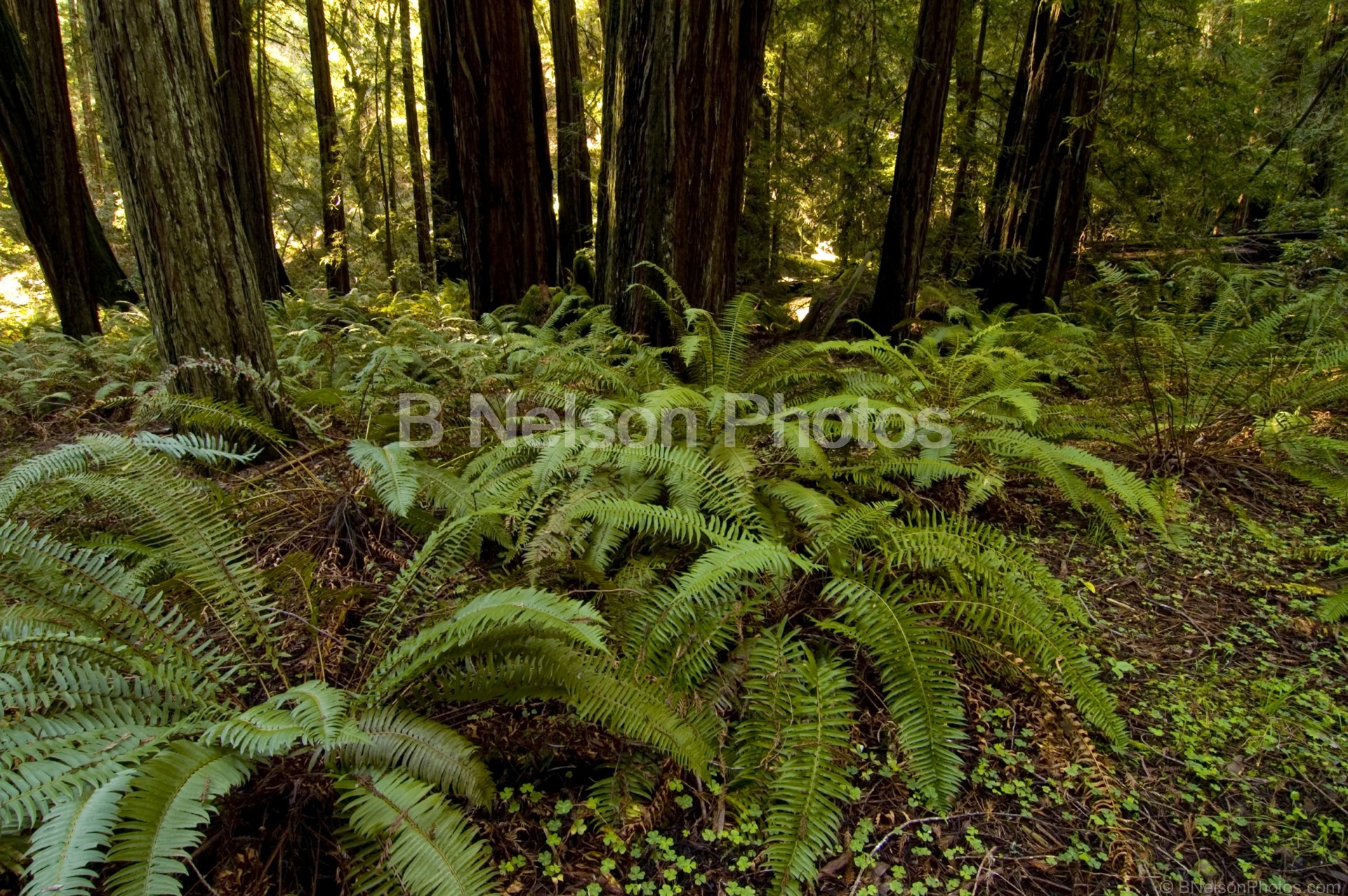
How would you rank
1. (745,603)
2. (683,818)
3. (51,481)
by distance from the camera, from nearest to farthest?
(683,818)
(745,603)
(51,481)

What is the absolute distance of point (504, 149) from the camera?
539 centimetres

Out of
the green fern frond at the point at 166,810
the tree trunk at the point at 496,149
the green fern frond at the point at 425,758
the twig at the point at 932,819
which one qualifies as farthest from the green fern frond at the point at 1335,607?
the tree trunk at the point at 496,149

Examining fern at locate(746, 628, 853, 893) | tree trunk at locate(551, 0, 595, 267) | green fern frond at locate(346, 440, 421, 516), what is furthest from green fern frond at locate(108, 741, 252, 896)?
tree trunk at locate(551, 0, 595, 267)

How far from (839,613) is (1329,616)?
172 centimetres

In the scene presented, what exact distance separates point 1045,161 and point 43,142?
29.4 feet

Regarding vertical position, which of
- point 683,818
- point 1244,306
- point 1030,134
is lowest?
point 683,818

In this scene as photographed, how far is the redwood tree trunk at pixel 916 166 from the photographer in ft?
17.3

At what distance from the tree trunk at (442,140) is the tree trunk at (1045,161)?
513 cm

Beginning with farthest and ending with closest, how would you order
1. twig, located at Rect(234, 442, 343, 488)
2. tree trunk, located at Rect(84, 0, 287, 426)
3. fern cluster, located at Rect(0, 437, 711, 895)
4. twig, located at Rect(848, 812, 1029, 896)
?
twig, located at Rect(234, 442, 343, 488) < tree trunk, located at Rect(84, 0, 287, 426) < twig, located at Rect(848, 812, 1029, 896) < fern cluster, located at Rect(0, 437, 711, 895)

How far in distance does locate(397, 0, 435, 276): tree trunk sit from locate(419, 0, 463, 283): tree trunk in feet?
1.98

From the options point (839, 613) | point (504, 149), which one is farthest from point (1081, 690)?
point (504, 149)

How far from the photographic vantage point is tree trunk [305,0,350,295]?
876 centimetres

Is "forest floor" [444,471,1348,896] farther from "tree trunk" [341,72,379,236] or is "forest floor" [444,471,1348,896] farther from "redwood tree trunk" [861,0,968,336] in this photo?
"tree trunk" [341,72,379,236]

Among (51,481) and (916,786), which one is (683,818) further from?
(51,481)
